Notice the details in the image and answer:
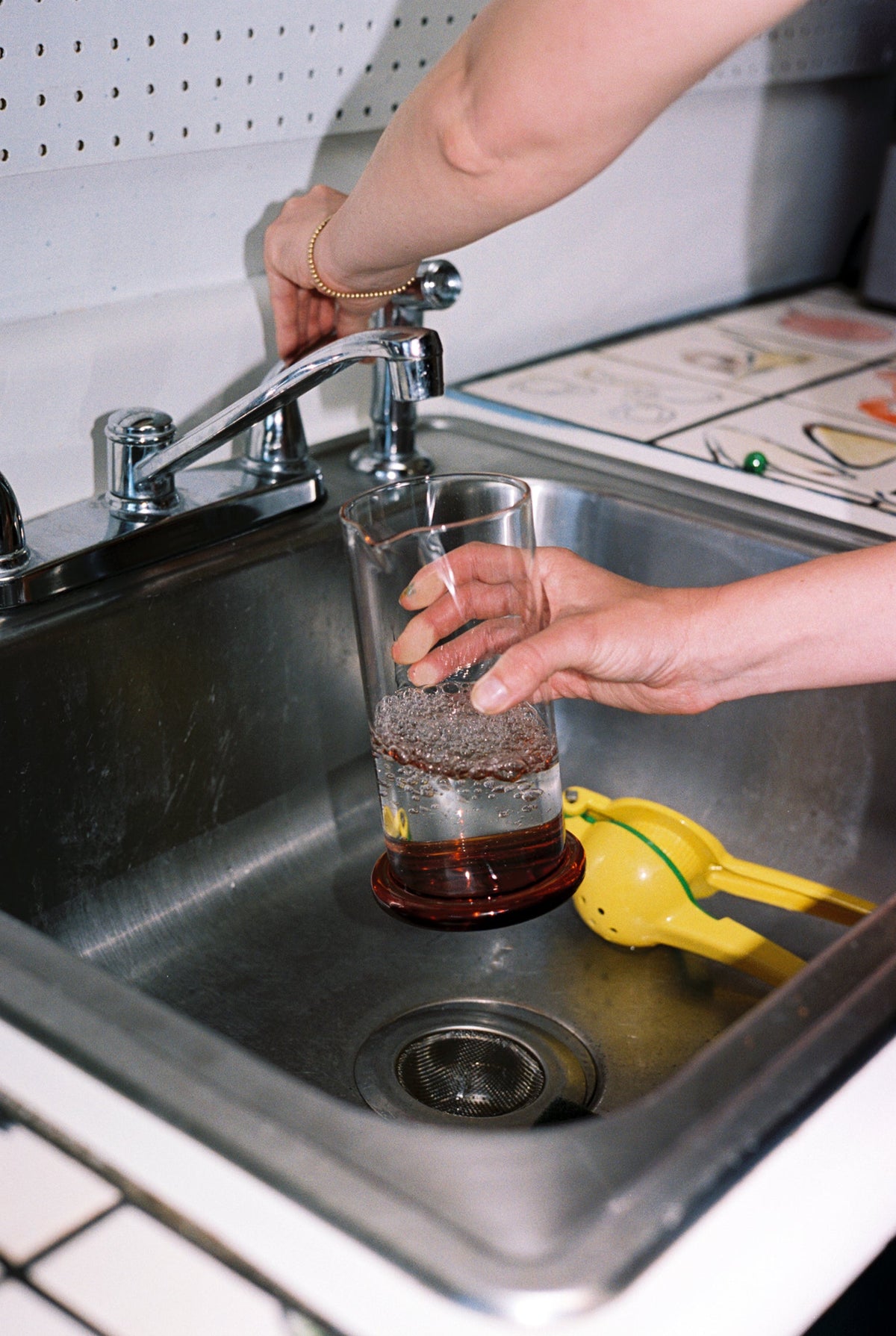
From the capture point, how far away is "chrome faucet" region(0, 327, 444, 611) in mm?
819

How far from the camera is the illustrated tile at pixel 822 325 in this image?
148 centimetres

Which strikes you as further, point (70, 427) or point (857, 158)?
point (857, 158)

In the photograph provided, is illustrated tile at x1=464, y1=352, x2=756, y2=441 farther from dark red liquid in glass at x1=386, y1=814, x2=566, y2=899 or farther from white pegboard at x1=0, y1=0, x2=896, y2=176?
dark red liquid in glass at x1=386, y1=814, x2=566, y2=899

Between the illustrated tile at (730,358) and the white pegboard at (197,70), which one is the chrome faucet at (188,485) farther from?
the illustrated tile at (730,358)

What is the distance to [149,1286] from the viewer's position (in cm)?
43

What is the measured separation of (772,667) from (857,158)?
4.09 feet

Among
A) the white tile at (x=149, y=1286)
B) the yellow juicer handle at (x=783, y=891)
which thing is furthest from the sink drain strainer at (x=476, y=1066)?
the white tile at (x=149, y=1286)

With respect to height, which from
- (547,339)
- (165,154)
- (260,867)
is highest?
(165,154)

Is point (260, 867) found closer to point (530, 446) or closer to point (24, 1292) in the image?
point (530, 446)

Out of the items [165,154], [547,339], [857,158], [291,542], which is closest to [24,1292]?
[291,542]

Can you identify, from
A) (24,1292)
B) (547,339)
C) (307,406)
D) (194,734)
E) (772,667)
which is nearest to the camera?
(24,1292)

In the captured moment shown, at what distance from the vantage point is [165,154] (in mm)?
967

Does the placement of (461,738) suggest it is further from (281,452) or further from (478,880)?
(281,452)

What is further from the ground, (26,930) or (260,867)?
(26,930)
